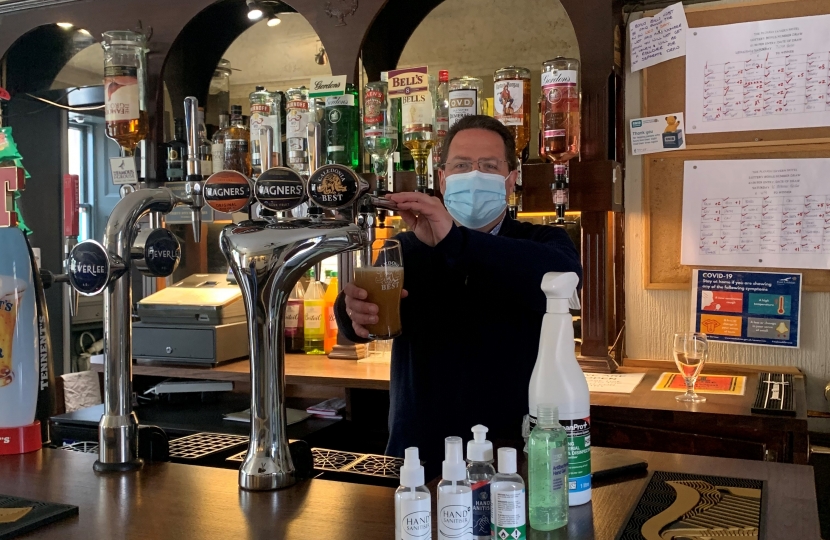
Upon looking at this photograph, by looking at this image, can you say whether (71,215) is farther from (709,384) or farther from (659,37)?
(659,37)

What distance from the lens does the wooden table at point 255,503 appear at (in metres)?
0.93

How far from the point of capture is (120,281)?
127 centimetres

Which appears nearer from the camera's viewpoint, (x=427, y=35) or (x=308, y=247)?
(x=308, y=247)

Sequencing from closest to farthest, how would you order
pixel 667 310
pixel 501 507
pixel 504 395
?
pixel 501 507
pixel 504 395
pixel 667 310

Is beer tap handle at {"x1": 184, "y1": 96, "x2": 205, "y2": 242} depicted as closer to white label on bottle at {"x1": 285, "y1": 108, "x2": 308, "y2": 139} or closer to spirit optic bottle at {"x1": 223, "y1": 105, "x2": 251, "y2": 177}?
white label on bottle at {"x1": 285, "y1": 108, "x2": 308, "y2": 139}

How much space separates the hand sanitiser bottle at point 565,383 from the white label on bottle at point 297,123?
196 centimetres

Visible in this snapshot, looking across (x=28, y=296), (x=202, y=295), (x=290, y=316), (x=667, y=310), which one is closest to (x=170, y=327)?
(x=202, y=295)

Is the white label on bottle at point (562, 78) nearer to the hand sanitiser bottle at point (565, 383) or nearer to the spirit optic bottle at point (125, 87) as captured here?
the spirit optic bottle at point (125, 87)

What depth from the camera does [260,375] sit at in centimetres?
115

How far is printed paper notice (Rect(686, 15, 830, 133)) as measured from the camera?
246 centimetres

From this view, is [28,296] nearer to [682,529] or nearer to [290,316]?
[682,529]

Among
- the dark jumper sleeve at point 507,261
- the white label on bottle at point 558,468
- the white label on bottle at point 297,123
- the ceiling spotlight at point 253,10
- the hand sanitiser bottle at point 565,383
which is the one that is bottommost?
the white label on bottle at point 558,468

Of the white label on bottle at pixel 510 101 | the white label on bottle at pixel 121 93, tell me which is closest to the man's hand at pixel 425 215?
the white label on bottle at pixel 510 101

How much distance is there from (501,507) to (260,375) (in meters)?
0.49
